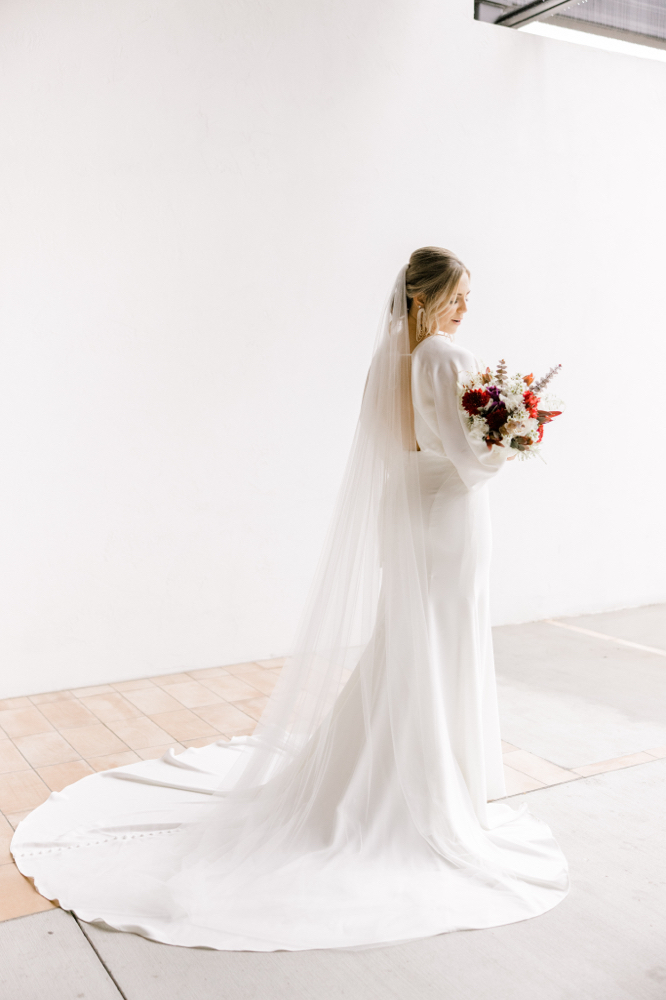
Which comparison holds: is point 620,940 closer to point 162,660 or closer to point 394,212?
point 162,660

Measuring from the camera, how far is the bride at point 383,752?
2.39 m

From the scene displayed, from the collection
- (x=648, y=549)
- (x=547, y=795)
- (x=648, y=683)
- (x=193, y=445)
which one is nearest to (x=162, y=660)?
(x=193, y=445)

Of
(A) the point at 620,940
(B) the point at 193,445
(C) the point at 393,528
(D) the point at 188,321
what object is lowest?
(A) the point at 620,940

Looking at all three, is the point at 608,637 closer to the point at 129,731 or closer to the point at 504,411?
the point at 129,731

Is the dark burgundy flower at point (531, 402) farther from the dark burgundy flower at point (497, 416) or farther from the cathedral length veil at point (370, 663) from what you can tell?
the cathedral length veil at point (370, 663)

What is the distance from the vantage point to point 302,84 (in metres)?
4.48

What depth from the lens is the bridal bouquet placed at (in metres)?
2.42

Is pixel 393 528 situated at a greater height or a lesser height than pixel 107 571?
greater

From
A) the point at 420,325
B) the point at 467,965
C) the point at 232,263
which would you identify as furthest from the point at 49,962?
the point at 232,263

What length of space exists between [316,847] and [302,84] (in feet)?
11.9

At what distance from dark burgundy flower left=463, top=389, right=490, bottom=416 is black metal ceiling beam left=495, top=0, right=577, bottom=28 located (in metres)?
3.48

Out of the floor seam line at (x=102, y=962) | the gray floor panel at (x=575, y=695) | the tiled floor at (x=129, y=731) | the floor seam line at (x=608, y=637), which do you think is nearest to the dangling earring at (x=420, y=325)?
the tiled floor at (x=129, y=731)

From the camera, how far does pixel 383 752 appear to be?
261 cm

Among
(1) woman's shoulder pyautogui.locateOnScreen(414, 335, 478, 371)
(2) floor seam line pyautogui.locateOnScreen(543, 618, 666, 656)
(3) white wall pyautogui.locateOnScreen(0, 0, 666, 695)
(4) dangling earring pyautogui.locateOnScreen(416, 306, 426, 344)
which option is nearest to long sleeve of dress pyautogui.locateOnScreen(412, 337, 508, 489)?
(1) woman's shoulder pyautogui.locateOnScreen(414, 335, 478, 371)
